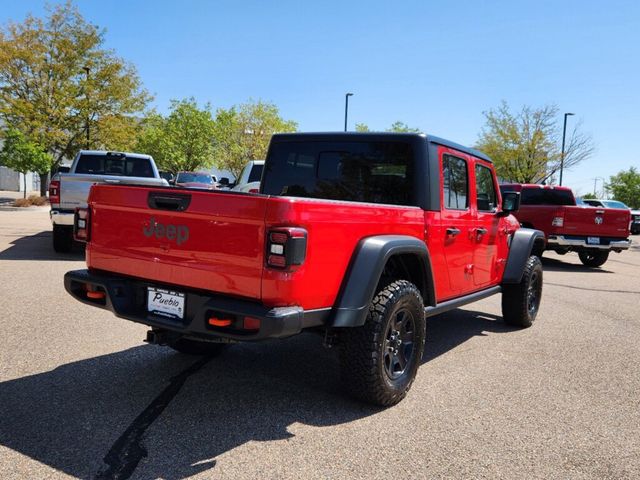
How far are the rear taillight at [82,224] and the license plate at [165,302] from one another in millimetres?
797

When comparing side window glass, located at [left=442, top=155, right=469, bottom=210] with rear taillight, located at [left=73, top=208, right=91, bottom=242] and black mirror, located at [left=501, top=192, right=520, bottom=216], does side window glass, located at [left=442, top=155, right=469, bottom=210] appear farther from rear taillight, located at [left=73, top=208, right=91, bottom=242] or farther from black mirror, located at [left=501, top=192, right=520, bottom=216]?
rear taillight, located at [left=73, top=208, right=91, bottom=242]

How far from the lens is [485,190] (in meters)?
5.28

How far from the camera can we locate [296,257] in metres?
2.79

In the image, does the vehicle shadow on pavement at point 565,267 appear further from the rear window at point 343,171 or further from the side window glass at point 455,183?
the rear window at point 343,171

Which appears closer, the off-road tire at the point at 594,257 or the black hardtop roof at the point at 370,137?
the black hardtop roof at the point at 370,137

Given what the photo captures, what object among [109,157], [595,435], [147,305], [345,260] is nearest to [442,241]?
[345,260]

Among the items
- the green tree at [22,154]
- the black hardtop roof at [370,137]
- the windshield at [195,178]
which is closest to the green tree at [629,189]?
the windshield at [195,178]

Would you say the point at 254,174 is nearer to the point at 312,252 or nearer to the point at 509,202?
the point at 509,202

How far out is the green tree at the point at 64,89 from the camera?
25484 millimetres

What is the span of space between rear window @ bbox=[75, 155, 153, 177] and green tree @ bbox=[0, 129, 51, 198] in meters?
16.5

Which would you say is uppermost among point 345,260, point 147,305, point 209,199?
point 209,199

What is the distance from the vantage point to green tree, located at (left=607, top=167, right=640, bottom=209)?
61.6 meters

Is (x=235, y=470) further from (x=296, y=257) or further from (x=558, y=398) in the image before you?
(x=558, y=398)

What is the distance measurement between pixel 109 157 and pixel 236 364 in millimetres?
8616
